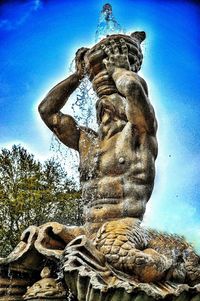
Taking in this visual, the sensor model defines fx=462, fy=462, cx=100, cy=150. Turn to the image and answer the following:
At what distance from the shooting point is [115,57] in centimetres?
475

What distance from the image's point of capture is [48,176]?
18.5 m

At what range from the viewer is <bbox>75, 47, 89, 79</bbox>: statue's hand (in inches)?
202

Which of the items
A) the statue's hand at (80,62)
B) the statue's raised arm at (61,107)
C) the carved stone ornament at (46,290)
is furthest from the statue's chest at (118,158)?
the carved stone ornament at (46,290)

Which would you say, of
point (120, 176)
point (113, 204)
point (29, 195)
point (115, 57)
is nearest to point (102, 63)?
point (115, 57)

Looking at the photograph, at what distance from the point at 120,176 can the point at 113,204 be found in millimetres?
301

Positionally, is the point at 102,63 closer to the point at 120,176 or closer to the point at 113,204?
the point at 120,176

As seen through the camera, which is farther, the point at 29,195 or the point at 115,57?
the point at 29,195

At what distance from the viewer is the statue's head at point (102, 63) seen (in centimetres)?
488

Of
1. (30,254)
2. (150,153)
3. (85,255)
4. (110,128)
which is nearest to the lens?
(85,255)

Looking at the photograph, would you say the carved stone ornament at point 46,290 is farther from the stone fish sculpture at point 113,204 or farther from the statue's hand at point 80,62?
the statue's hand at point 80,62

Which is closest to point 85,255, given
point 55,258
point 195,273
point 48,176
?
point 55,258

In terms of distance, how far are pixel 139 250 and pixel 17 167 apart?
1553 centimetres

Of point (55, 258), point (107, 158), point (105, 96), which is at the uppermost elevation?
point (105, 96)

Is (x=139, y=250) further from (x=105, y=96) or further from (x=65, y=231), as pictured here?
(x=105, y=96)
